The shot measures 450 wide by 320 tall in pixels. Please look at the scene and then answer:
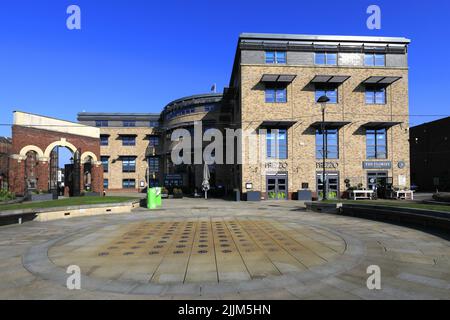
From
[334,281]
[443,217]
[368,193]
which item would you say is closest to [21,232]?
[334,281]

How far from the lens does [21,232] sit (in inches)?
445

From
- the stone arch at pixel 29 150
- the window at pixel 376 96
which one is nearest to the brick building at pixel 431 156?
the window at pixel 376 96

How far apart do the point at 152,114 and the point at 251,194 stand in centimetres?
3445

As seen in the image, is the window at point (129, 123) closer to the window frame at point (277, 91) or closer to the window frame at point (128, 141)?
the window frame at point (128, 141)

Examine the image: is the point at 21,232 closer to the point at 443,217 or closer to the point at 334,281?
the point at 334,281

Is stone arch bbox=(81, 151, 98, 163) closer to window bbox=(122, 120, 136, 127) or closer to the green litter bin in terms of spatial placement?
A: the green litter bin

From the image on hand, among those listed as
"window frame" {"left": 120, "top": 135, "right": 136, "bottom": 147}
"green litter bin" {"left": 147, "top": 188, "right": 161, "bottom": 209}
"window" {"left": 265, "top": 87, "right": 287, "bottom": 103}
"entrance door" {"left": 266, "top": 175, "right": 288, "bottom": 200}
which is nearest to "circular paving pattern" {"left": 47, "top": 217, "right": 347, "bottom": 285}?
"green litter bin" {"left": 147, "top": 188, "right": 161, "bottom": 209}

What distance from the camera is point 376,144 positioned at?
1204 inches

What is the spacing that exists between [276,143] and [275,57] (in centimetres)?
821

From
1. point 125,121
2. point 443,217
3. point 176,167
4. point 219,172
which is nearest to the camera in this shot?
point 443,217

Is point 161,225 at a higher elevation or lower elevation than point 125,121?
lower

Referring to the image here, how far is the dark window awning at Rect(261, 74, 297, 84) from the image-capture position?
92.6ft

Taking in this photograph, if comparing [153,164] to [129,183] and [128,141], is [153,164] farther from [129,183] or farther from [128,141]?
[128,141]
